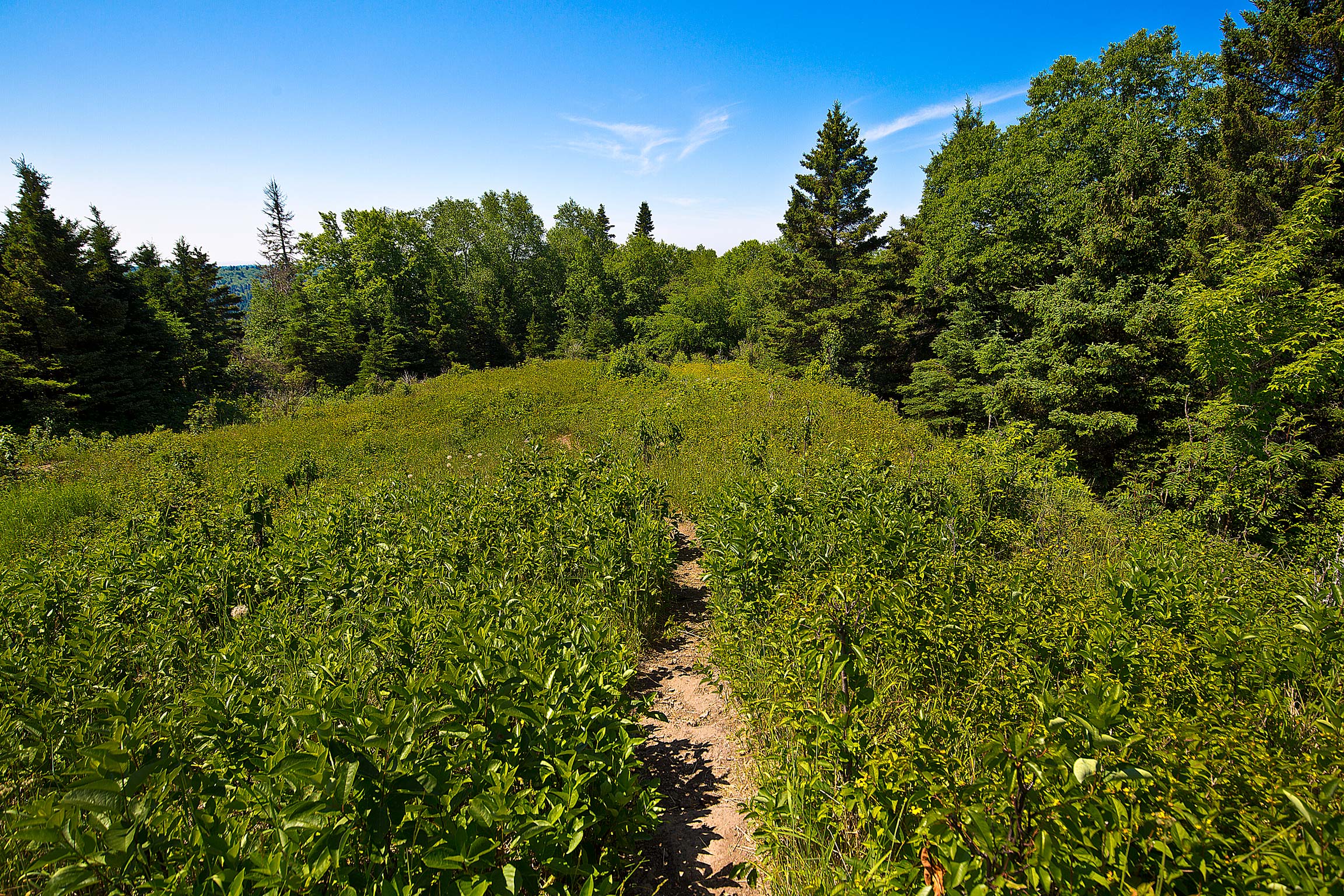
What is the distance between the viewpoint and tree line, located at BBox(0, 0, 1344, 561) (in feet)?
32.6

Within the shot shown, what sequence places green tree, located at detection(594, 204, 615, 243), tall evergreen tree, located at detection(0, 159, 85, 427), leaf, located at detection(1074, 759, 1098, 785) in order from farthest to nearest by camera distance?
green tree, located at detection(594, 204, 615, 243) → tall evergreen tree, located at detection(0, 159, 85, 427) → leaf, located at detection(1074, 759, 1098, 785)

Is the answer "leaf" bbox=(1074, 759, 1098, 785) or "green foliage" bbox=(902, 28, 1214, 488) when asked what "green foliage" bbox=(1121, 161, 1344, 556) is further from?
"leaf" bbox=(1074, 759, 1098, 785)

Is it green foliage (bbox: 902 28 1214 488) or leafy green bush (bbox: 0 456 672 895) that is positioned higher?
green foliage (bbox: 902 28 1214 488)

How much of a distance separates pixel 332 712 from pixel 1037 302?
62.6 feet

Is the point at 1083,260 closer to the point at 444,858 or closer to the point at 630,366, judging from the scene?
the point at 630,366

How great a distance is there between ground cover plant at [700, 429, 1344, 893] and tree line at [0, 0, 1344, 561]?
4529 millimetres

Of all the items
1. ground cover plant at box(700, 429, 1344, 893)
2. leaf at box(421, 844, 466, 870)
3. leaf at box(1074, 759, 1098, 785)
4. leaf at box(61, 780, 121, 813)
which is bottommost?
ground cover plant at box(700, 429, 1344, 893)

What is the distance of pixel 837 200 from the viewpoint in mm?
23688

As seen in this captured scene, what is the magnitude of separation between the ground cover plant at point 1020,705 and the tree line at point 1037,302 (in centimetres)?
453

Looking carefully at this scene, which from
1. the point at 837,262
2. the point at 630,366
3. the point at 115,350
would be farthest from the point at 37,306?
the point at 837,262

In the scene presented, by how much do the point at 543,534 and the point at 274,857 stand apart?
147 inches

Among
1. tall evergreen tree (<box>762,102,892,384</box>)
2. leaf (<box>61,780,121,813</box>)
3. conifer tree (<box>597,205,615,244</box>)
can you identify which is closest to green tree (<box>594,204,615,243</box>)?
conifer tree (<box>597,205,615,244</box>)

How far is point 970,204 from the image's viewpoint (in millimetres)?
19688

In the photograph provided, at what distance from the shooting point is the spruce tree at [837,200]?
923 inches
